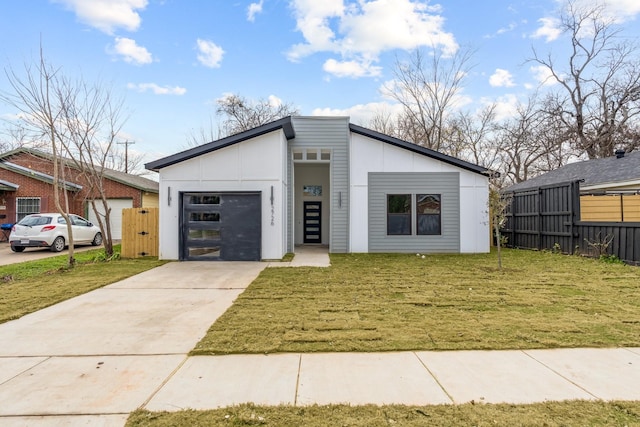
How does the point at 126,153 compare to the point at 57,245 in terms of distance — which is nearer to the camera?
the point at 57,245

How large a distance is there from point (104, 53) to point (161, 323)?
9.93 meters

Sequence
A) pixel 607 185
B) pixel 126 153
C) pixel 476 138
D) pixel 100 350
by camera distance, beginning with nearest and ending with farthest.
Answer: pixel 100 350 → pixel 607 185 → pixel 476 138 → pixel 126 153

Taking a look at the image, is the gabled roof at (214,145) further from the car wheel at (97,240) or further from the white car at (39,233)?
the car wheel at (97,240)

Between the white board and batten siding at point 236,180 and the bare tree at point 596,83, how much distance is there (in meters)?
23.8

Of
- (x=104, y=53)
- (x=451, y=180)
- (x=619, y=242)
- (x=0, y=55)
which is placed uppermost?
(x=104, y=53)

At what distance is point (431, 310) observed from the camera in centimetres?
513

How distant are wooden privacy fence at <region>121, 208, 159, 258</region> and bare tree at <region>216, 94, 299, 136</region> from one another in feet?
51.8

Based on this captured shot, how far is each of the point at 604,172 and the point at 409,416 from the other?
17390 mm

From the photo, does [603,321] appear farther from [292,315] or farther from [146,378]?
[146,378]

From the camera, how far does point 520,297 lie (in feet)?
19.3

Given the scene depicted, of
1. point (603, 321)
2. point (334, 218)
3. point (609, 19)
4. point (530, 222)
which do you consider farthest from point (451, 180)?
point (609, 19)

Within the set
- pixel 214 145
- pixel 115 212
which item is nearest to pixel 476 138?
pixel 214 145

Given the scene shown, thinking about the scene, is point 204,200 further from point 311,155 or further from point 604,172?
point 604,172

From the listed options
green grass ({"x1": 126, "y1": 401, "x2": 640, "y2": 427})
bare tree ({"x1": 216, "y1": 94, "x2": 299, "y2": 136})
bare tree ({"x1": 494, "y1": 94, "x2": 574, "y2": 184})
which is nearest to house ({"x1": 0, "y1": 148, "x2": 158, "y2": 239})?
bare tree ({"x1": 216, "y1": 94, "x2": 299, "y2": 136})
